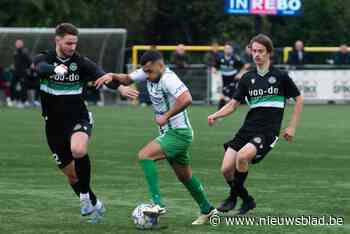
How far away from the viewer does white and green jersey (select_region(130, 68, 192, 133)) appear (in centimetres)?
1016

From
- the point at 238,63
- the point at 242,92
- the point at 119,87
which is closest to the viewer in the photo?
the point at 119,87

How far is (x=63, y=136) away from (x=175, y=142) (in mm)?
1242

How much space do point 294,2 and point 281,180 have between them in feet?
73.1

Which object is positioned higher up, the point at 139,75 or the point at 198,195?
the point at 139,75

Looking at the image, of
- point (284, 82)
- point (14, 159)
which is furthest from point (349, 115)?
point (284, 82)

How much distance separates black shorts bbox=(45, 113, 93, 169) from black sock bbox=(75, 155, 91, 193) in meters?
0.40

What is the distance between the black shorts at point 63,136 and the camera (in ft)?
35.5

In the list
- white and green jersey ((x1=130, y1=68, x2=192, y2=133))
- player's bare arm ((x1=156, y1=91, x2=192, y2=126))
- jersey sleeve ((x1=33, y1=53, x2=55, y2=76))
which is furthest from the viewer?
jersey sleeve ((x1=33, y1=53, x2=55, y2=76))

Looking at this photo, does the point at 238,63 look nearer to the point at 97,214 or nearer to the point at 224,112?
the point at 224,112

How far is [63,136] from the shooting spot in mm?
10867

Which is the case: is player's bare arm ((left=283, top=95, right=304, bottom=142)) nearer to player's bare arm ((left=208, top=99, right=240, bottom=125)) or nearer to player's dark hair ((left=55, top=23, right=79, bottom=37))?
→ player's bare arm ((left=208, top=99, right=240, bottom=125))

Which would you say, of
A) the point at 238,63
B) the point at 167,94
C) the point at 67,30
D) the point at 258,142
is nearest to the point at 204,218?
the point at 258,142

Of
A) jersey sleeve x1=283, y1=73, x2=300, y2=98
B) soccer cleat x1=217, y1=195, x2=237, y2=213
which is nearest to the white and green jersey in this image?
soccer cleat x1=217, y1=195, x2=237, y2=213

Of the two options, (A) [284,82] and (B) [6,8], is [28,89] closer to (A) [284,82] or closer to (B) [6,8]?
(B) [6,8]
